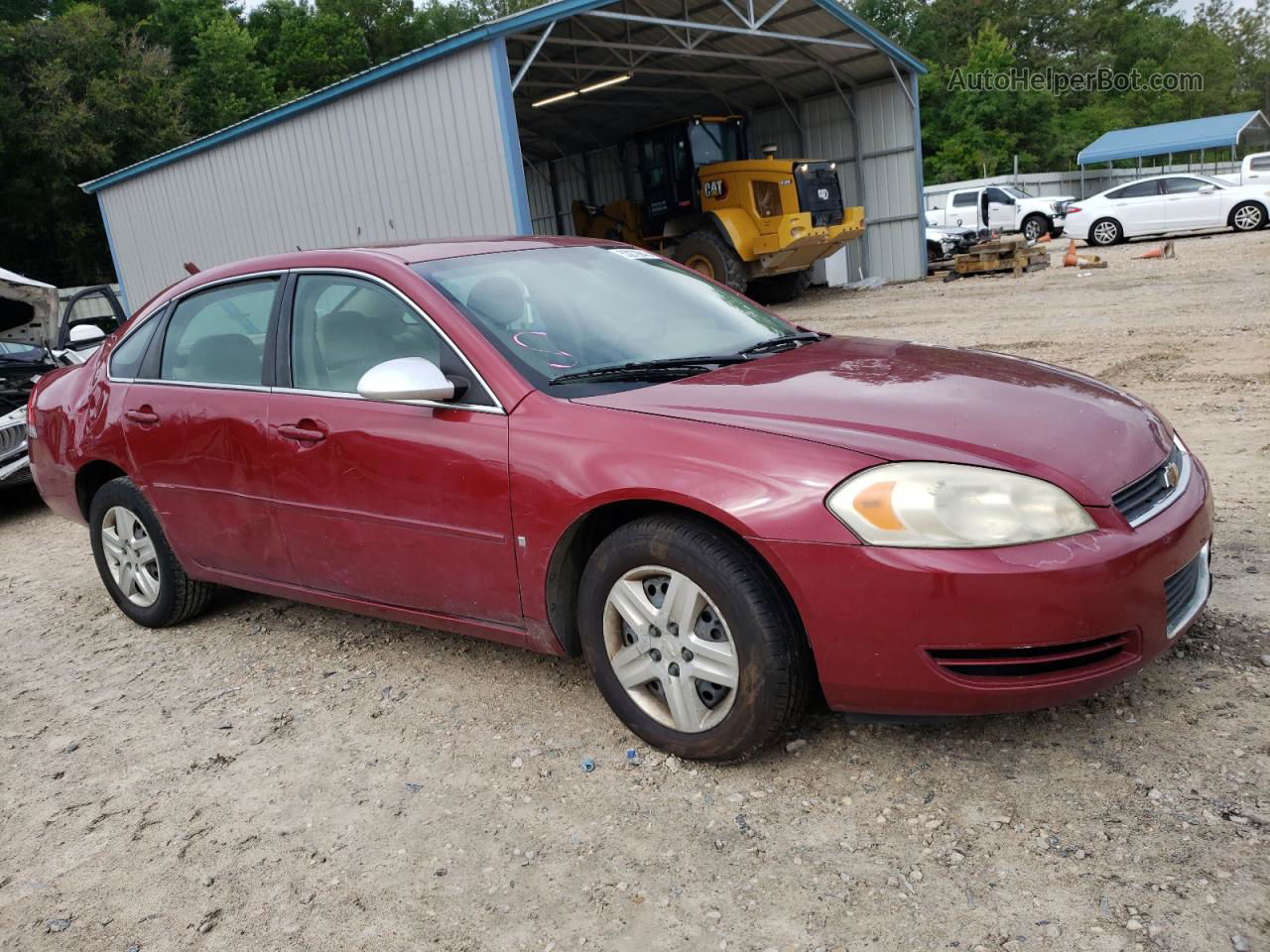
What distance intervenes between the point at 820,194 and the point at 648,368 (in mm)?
14635

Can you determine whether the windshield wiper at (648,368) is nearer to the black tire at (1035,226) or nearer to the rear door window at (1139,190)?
the rear door window at (1139,190)

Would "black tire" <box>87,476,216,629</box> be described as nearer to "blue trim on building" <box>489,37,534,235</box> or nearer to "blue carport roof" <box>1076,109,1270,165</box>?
"blue trim on building" <box>489,37,534,235</box>

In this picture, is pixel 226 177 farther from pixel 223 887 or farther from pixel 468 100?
pixel 223 887

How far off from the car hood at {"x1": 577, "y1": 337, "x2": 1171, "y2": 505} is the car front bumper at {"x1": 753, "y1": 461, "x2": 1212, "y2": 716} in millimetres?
216

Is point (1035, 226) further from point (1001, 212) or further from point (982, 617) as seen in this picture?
point (982, 617)

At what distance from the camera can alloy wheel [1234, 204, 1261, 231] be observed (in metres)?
21.8

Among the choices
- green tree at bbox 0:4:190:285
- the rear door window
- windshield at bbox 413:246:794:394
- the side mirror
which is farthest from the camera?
green tree at bbox 0:4:190:285

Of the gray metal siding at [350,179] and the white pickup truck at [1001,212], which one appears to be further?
the white pickup truck at [1001,212]

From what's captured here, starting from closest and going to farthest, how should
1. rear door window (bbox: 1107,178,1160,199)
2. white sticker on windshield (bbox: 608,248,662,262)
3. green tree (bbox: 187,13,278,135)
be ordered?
1. white sticker on windshield (bbox: 608,248,662,262)
2. rear door window (bbox: 1107,178,1160,199)
3. green tree (bbox: 187,13,278,135)

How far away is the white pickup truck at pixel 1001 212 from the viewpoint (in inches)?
1075

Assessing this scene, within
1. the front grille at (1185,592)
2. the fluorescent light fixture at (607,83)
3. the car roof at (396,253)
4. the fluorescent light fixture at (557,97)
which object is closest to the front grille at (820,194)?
the fluorescent light fixture at (607,83)

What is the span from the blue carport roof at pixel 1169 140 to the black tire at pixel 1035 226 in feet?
56.5

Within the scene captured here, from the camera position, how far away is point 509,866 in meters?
2.55

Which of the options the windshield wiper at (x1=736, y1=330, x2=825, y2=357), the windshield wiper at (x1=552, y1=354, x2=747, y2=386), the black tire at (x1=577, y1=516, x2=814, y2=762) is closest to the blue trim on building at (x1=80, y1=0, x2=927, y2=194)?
the windshield wiper at (x1=736, y1=330, x2=825, y2=357)
